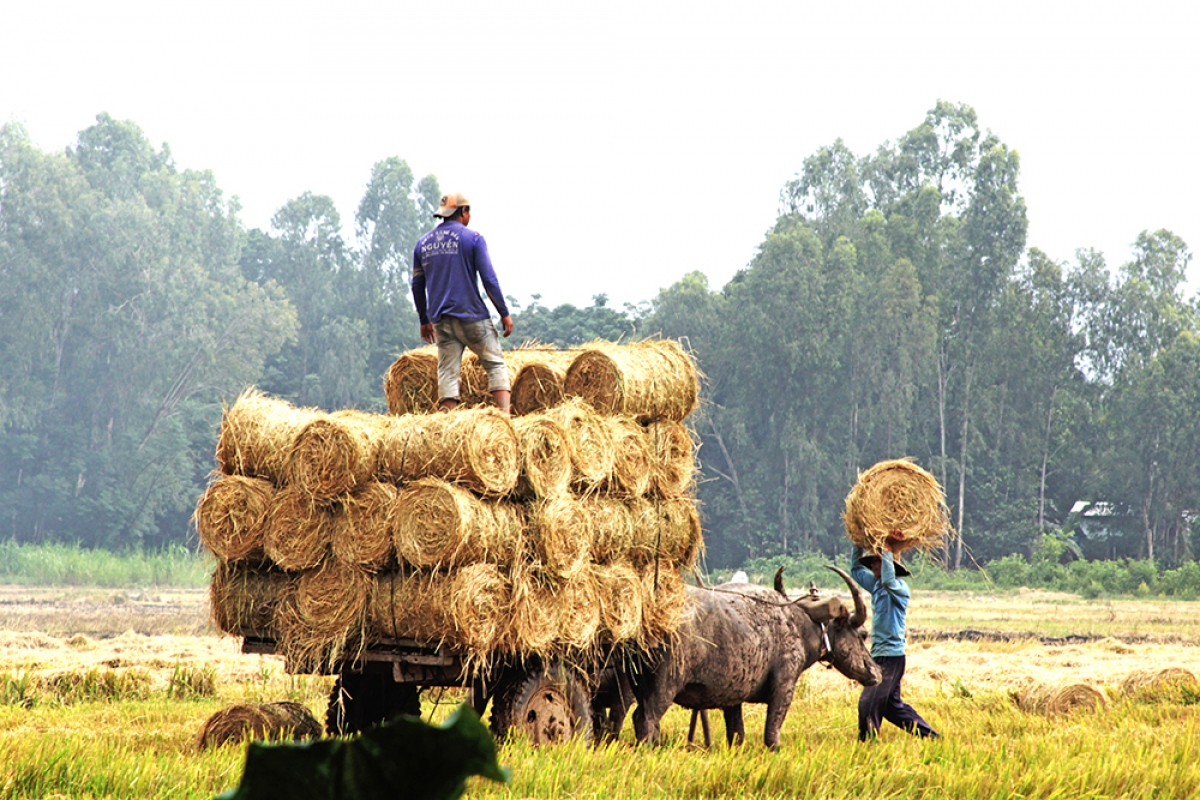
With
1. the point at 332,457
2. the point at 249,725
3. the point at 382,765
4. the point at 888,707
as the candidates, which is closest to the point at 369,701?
the point at 249,725

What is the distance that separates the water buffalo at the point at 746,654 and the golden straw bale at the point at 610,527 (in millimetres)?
976

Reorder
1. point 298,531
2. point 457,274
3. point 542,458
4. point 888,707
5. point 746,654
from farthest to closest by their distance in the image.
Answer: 1. point 746,654
2. point 888,707
3. point 457,274
4. point 542,458
5. point 298,531

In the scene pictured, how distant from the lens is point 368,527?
7.90m

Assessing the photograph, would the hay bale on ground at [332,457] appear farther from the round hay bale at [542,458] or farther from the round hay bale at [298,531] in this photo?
the round hay bale at [542,458]

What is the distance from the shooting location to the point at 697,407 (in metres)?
9.91

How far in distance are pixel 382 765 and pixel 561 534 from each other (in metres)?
6.95

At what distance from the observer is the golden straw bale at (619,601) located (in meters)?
8.66

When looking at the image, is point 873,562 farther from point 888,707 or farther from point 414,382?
point 414,382

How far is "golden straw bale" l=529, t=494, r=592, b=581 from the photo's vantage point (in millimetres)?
8023

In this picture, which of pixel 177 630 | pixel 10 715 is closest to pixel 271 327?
pixel 177 630

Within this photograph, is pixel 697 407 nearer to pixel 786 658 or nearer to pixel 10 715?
pixel 786 658

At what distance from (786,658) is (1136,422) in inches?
1739

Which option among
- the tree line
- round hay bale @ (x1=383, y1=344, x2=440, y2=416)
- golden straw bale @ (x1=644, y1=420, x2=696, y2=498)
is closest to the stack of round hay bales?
golden straw bale @ (x1=644, y1=420, x2=696, y2=498)

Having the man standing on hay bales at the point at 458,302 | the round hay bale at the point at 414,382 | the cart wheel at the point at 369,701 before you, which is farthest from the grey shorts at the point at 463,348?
the cart wheel at the point at 369,701
